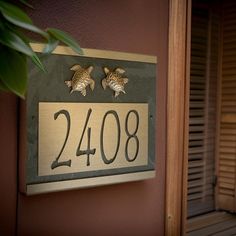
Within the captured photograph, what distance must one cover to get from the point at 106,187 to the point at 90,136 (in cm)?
25

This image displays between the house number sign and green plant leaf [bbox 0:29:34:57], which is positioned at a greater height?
green plant leaf [bbox 0:29:34:57]

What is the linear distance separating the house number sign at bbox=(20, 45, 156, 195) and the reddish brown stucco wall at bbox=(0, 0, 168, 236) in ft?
0.29

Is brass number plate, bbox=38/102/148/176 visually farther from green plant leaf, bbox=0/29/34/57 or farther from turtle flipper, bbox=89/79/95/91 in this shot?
green plant leaf, bbox=0/29/34/57

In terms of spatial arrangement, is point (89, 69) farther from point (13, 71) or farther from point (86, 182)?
point (13, 71)

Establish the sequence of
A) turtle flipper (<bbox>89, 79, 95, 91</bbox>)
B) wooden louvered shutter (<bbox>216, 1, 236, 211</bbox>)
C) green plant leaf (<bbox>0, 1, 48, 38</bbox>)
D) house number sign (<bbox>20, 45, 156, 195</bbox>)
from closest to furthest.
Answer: green plant leaf (<bbox>0, 1, 48, 38</bbox>) < house number sign (<bbox>20, 45, 156, 195</bbox>) < turtle flipper (<bbox>89, 79, 95, 91</bbox>) < wooden louvered shutter (<bbox>216, 1, 236, 211</bbox>)

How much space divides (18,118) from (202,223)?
169cm

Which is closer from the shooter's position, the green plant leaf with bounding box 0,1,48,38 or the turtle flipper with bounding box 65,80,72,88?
the green plant leaf with bounding box 0,1,48,38

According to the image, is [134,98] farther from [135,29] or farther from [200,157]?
[200,157]

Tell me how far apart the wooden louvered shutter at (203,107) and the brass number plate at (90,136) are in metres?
1.29

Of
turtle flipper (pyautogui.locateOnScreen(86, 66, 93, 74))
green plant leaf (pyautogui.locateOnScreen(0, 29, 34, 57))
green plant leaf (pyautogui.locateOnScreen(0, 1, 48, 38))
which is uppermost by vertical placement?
green plant leaf (pyautogui.locateOnScreen(0, 1, 48, 38))

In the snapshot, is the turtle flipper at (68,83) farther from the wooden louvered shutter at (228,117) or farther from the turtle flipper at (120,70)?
Answer: the wooden louvered shutter at (228,117)

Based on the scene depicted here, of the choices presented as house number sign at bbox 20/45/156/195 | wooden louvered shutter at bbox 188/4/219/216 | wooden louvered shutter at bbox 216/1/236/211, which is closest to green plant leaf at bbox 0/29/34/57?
house number sign at bbox 20/45/156/195

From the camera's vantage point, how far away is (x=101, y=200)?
1490mm

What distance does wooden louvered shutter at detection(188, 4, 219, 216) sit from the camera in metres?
2.73
